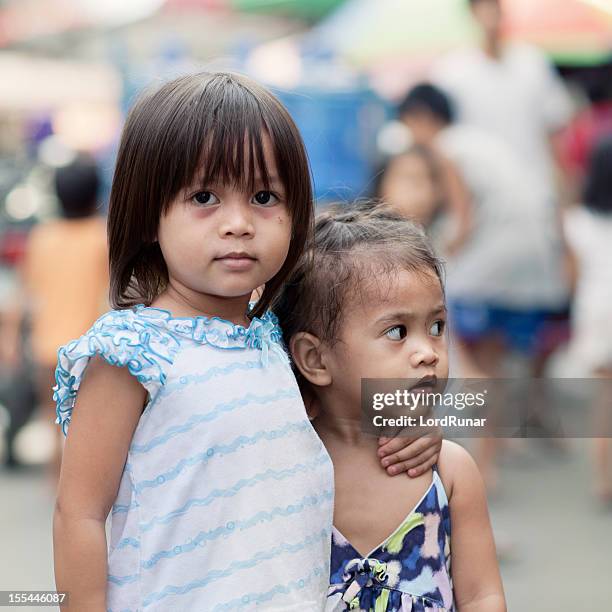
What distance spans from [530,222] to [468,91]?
2.28 ft

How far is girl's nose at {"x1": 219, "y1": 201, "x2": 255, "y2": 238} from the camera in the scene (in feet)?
5.20

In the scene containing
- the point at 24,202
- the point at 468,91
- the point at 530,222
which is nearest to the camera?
the point at 530,222

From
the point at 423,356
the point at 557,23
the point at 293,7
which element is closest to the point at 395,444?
the point at 423,356

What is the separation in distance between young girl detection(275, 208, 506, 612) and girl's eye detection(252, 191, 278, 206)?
20 centimetres

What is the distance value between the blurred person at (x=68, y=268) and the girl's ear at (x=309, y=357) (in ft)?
9.22

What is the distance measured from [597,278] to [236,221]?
331 centimetres

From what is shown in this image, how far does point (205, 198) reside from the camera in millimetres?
1619

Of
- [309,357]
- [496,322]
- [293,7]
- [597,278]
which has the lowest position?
[309,357]

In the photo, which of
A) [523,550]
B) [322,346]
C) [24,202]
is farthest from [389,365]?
[24,202]

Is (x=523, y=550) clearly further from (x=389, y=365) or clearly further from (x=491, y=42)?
(x=389, y=365)

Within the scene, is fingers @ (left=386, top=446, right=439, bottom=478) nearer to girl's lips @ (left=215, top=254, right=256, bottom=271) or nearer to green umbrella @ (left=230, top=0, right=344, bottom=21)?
girl's lips @ (left=215, top=254, right=256, bottom=271)

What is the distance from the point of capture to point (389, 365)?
1.73 m

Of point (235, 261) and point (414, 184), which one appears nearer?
point (235, 261)

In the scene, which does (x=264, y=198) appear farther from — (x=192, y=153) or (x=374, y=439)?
(x=374, y=439)
